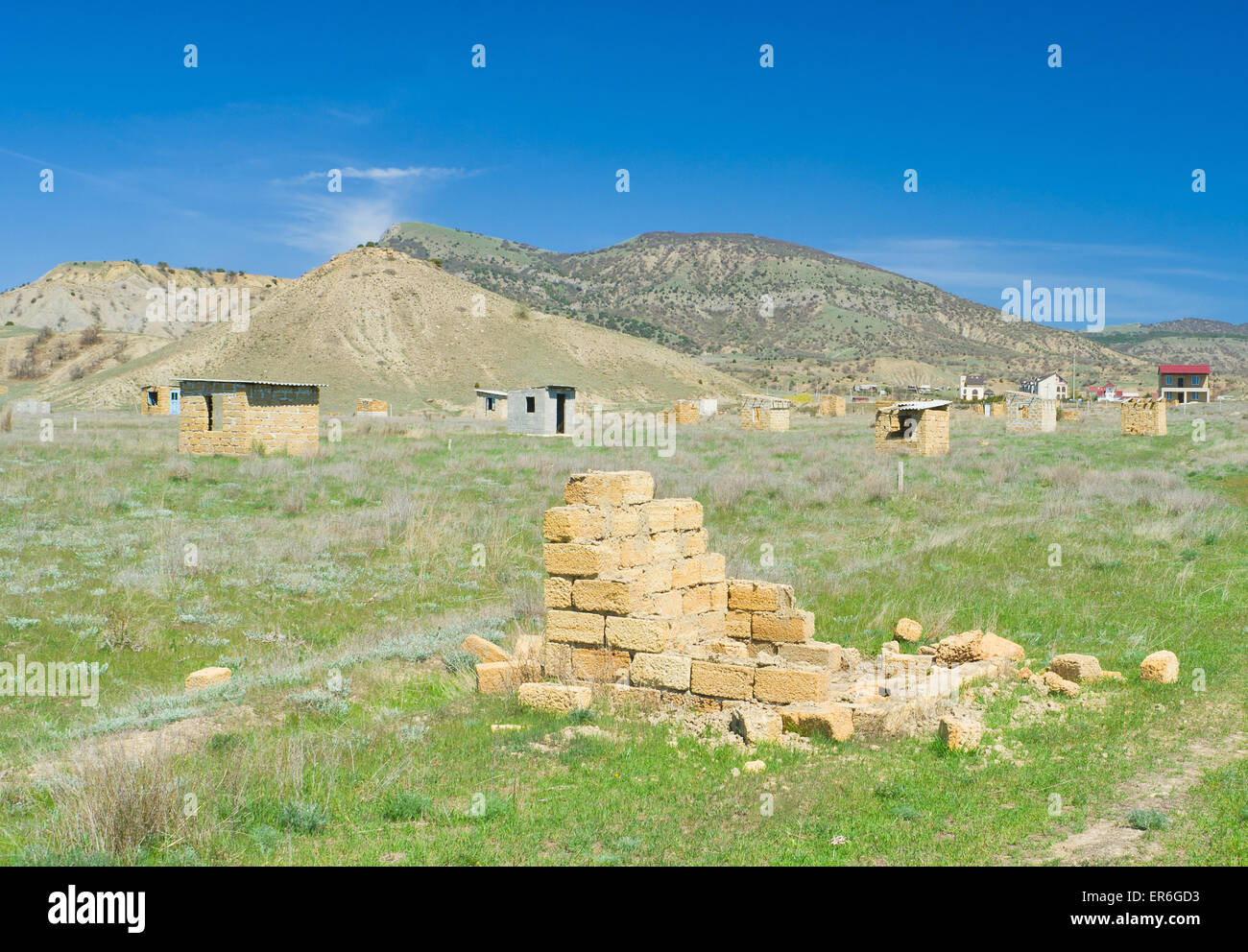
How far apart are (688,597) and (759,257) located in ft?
525

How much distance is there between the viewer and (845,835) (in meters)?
5.90

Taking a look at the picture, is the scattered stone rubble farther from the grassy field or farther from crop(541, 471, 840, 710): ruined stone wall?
the grassy field

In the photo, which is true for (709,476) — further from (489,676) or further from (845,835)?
(845,835)

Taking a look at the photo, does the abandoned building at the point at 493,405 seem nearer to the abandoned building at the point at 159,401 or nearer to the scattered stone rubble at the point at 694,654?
the abandoned building at the point at 159,401

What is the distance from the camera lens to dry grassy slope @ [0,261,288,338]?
11131 cm

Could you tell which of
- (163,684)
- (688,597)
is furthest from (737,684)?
(163,684)

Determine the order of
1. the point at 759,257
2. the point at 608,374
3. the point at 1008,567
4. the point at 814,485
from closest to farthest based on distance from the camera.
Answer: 1. the point at 1008,567
2. the point at 814,485
3. the point at 608,374
4. the point at 759,257

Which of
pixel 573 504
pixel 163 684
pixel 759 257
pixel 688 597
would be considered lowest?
pixel 163 684

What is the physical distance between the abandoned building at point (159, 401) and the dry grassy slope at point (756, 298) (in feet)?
220

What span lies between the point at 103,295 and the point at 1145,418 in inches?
4608

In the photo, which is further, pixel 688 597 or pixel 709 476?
pixel 709 476

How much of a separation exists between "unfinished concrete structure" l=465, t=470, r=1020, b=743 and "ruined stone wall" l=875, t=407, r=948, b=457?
2075 cm

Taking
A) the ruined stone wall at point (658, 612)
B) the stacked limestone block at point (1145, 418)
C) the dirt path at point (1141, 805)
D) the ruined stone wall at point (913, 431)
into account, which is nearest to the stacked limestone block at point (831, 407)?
the stacked limestone block at point (1145, 418)
